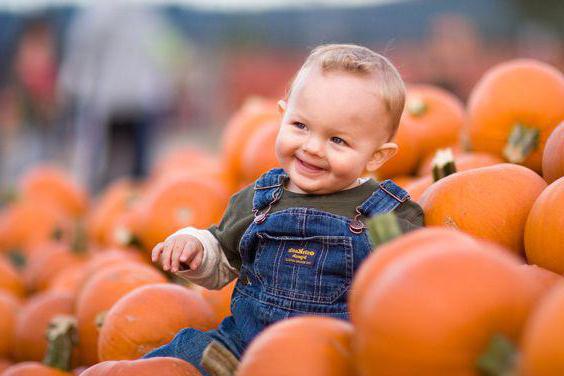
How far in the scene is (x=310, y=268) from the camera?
199 cm

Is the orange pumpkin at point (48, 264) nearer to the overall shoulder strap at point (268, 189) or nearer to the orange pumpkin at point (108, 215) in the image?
the orange pumpkin at point (108, 215)

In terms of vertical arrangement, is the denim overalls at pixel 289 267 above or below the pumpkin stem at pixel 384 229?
below

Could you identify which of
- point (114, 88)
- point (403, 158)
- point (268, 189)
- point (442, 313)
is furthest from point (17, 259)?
point (114, 88)

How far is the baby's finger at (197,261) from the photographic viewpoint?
6.97 feet

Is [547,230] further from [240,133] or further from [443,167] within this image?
[240,133]

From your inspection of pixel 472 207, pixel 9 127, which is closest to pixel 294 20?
pixel 9 127

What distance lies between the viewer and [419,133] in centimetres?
361

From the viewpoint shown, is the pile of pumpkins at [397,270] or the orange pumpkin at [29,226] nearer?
the pile of pumpkins at [397,270]

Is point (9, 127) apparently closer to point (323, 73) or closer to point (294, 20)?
point (294, 20)

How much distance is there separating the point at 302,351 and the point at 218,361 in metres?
0.51

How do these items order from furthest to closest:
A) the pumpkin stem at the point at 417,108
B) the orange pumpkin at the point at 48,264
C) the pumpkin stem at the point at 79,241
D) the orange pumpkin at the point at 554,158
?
the pumpkin stem at the point at 79,241 → the orange pumpkin at the point at 48,264 → the pumpkin stem at the point at 417,108 → the orange pumpkin at the point at 554,158

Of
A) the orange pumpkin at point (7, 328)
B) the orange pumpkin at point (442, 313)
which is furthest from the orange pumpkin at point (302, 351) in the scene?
the orange pumpkin at point (7, 328)

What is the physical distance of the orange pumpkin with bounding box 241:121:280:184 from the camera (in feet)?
11.3

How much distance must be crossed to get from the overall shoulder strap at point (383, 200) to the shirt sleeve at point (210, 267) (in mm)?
470
